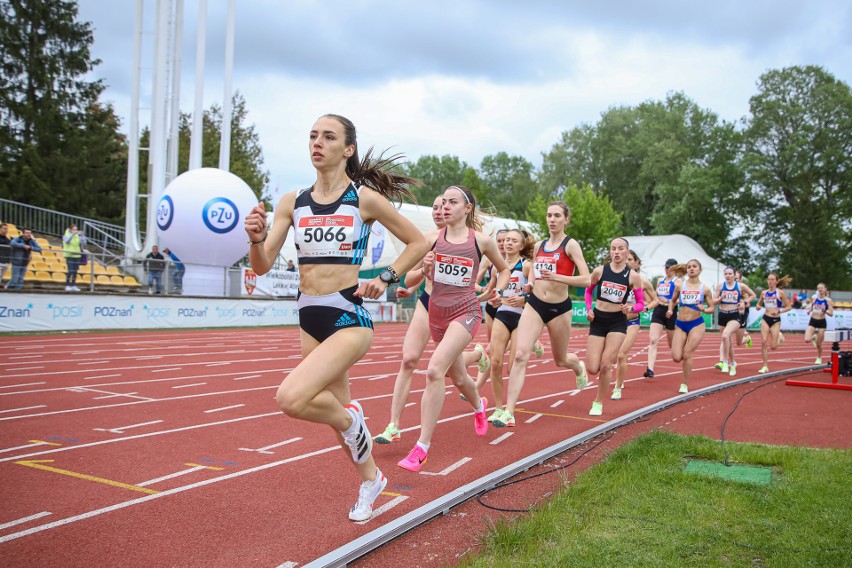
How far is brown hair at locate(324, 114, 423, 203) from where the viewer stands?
4.53 metres

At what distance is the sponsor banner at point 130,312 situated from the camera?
1781cm

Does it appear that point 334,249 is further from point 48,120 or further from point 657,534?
point 48,120

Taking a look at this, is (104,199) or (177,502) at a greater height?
(104,199)

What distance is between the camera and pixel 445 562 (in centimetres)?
370

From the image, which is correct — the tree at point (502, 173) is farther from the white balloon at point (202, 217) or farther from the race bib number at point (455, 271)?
the race bib number at point (455, 271)

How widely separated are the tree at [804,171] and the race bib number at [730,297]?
159ft

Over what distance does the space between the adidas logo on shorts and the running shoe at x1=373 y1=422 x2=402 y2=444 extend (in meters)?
2.59

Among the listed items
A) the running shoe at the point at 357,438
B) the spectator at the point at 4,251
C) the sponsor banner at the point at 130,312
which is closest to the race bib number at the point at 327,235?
the running shoe at the point at 357,438

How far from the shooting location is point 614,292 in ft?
29.3

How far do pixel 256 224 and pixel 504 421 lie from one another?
4.29 meters

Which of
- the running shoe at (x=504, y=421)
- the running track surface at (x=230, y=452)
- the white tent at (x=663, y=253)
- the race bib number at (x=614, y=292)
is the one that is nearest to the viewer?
the running track surface at (x=230, y=452)

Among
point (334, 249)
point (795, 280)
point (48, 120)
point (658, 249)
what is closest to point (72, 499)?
point (334, 249)

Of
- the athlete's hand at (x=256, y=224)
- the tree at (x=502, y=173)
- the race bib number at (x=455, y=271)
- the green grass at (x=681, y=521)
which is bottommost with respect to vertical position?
the green grass at (x=681, y=521)

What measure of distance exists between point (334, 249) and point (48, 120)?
131 ft
